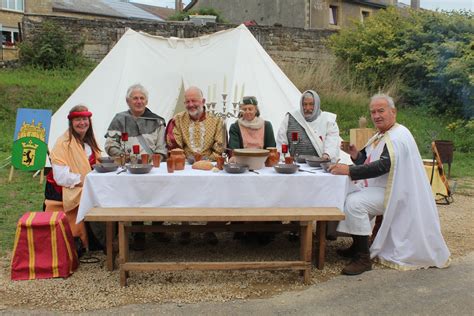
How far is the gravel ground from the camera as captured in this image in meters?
3.11

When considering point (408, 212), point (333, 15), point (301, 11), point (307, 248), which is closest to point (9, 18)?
point (301, 11)

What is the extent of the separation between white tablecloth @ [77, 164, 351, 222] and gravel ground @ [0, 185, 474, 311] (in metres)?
0.51

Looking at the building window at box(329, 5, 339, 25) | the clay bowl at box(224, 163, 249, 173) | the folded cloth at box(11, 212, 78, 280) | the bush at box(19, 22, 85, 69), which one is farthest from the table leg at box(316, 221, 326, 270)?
the building window at box(329, 5, 339, 25)

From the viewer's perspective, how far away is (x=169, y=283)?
3.36 metres

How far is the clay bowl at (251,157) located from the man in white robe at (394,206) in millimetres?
537

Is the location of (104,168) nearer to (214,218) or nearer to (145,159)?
(145,159)

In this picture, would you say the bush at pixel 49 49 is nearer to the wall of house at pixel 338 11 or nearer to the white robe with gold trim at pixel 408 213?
the wall of house at pixel 338 11

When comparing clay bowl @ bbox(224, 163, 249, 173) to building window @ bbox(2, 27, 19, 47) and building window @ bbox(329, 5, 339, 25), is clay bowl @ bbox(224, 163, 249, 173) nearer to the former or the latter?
building window @ bbox(329, 5, 339, 25)

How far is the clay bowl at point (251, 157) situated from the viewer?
362cm

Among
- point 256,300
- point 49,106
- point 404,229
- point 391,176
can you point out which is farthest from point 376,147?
point 49,106

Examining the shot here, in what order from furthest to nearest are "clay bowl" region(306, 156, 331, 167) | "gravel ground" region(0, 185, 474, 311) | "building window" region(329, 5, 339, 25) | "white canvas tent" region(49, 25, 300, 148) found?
"building window" region(329, 5, 339, 25), "white canvas tent" region(49, 25, 300, 148), "clay bowl" region(306, 156, 331, 167), "gravel ground" region(0, 185, 474, 311)

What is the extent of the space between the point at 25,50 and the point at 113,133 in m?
10.5

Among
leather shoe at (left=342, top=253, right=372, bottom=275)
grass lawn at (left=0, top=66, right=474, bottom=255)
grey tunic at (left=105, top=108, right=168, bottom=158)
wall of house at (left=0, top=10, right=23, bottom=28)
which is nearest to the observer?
leather shoe at (left=342, top=253, right=372, bottom=275)

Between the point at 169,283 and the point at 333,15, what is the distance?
2037cm
